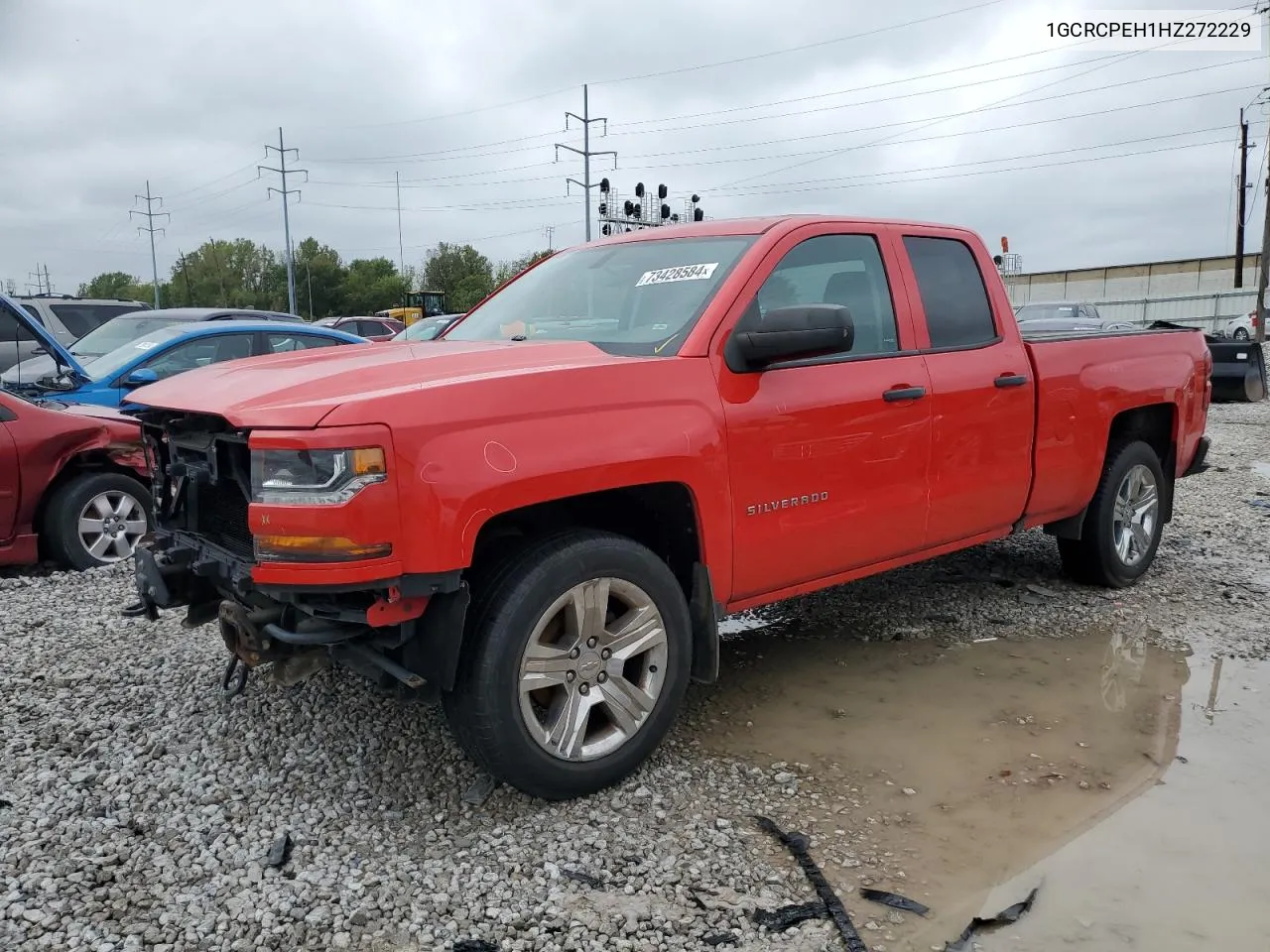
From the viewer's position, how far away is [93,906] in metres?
2.67

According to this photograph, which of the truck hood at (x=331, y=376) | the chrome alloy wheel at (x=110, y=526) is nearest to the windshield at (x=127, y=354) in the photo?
the chrome alloy wheel at (x=110, y=526)

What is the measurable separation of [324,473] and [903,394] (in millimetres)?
2384

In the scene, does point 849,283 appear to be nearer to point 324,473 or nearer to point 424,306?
point 324,473

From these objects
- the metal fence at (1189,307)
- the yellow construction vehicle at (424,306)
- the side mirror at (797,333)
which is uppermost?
the yellow construction vehicle at (424,306)

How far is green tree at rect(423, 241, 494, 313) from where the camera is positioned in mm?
80062

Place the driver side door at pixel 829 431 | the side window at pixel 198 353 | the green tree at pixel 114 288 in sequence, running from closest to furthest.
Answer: the driver side door at pixel 829 431 → the side window at pixel 198 353 → the green tree at pixel 114 288

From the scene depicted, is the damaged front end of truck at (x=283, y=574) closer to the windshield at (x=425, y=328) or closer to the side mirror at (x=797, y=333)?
the side mirror at (x=797, y=333)

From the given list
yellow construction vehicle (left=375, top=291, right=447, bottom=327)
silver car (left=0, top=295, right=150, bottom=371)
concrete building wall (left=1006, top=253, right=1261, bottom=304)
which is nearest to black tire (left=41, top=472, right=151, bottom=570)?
silver car (left=0, top=295, right=150, bottom=371)

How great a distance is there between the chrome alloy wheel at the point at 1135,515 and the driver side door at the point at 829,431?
199 centimetres

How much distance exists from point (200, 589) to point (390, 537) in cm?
115

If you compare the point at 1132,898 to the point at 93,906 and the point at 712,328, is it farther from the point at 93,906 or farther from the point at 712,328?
the point at 93,906

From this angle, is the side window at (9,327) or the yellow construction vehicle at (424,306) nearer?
the side window at (9,327)

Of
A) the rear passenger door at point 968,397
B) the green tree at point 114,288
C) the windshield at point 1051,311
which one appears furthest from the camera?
the green tree at point 114,288

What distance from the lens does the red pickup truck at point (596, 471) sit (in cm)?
278
